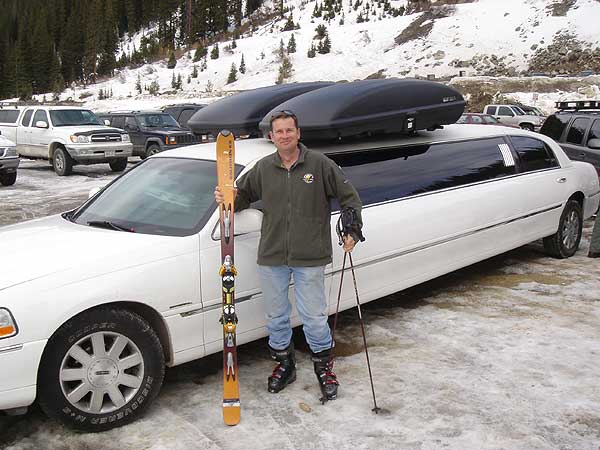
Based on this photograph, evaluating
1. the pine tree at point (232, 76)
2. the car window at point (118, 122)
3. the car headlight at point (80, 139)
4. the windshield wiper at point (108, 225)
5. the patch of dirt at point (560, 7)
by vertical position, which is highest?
the patch of dirt at point (560, 7)

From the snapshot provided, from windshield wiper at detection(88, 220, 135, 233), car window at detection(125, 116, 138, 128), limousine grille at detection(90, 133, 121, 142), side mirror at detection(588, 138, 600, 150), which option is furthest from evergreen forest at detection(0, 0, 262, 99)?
windshield wiper at detection(88, 220, 135, 233)

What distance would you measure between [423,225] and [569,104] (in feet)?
19.1

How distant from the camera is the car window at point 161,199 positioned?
3.88 meters

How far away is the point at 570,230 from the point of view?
698cm

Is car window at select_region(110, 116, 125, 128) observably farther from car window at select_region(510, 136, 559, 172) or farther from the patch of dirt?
the patch of dirt

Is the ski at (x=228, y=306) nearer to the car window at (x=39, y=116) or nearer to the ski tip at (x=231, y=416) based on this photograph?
the ski tip at (x=231, y=416)

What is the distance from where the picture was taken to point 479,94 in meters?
33.1

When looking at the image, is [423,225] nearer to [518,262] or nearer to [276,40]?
[518,262]

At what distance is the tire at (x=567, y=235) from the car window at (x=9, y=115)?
15.6 metres

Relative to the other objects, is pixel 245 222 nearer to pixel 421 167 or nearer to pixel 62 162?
pixel 421 167

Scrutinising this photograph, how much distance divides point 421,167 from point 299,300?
199 centimetres

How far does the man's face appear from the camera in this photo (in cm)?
352

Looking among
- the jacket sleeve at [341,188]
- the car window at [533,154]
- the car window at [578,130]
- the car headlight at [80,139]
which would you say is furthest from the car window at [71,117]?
the jacket sleeve at [341,188]

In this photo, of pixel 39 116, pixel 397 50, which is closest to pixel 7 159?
pixel 39 116
